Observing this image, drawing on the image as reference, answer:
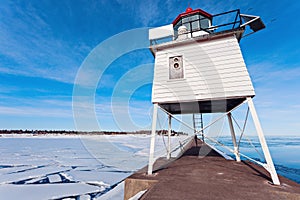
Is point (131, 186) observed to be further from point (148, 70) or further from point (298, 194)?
point (148, 70)

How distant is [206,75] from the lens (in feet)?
13.2

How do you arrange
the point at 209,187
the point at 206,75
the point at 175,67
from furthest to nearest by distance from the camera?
the point at 175,67, the point at 206,75, the point at 209,187

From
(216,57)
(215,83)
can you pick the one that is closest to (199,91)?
(215,83)

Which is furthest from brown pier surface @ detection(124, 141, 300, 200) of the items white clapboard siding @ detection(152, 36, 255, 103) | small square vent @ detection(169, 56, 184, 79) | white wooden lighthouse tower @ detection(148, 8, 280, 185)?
small square vent @ detection(169, 56, 184, 79)

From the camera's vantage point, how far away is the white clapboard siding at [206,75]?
12.3ft

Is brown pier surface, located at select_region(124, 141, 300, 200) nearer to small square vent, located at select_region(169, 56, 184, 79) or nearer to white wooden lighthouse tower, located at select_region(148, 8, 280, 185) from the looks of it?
white wooden lighthouse tower, located at select_region(148, 8, 280, 185)

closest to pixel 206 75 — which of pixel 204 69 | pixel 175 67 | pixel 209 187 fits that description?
pixel 204 69

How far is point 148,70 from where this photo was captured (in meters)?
6.93

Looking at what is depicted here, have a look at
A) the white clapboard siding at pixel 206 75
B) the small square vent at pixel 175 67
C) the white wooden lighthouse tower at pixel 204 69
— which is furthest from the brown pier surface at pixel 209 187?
the small square vent at pixel 175 67

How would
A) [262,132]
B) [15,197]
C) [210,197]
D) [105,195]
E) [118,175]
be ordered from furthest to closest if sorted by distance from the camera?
[118,175] → [105,195] → [15,197] → [262,132] → [210,197]

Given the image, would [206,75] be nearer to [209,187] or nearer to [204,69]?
[204,69]

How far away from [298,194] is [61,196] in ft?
16.4

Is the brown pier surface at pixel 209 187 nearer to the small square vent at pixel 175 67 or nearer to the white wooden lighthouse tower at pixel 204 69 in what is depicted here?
the white wooden lighthouse tower at pixel 204 69

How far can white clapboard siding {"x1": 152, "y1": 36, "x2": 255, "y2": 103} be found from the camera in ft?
12.3
